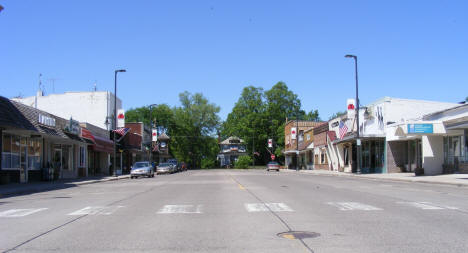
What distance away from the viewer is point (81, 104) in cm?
5944

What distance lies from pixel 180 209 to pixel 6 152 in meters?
20.0

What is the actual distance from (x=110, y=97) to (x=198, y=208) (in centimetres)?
4912

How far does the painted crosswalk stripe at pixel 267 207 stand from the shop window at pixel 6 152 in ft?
66.2

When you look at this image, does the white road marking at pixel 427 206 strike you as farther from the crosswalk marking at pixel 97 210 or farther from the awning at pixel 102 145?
the awning at pixel 102 145

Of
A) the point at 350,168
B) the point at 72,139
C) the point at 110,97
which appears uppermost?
the point at 110,97

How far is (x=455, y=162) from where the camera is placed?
33.4 m

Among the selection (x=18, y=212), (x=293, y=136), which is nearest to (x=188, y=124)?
(x=293, y=136)

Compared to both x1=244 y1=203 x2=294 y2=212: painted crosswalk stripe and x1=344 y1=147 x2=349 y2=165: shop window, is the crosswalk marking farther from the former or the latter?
x1=344 y1=147 x2=349 y2=165: shop window

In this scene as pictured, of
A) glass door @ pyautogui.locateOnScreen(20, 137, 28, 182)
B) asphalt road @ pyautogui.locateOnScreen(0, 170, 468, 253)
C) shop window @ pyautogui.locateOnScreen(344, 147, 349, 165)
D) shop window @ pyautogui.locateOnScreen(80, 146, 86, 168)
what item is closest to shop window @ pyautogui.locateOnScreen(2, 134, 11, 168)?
glass door @ pyautogui.locateOnScreen(20, 137, 28, 182)

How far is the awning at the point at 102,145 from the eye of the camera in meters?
43.7

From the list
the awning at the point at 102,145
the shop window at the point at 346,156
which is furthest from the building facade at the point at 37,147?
the shop window at the point at 346,156

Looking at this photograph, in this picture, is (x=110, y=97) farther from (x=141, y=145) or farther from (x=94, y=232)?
(x=94, y=232)

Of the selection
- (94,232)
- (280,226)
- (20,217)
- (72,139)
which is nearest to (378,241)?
(280,226)

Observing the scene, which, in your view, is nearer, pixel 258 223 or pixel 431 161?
pixel 258 223
